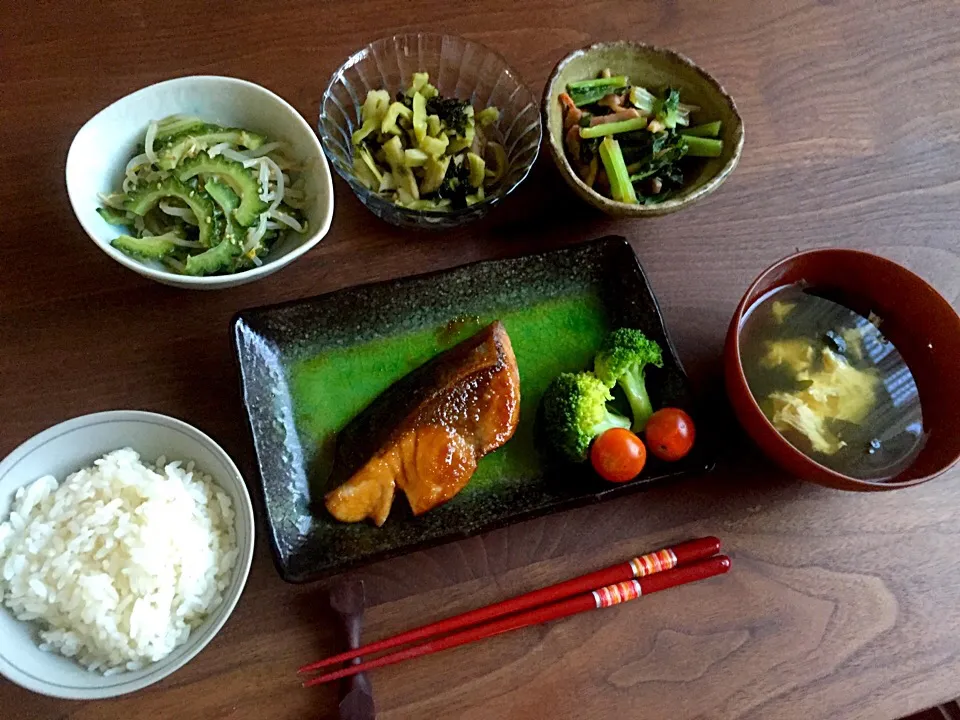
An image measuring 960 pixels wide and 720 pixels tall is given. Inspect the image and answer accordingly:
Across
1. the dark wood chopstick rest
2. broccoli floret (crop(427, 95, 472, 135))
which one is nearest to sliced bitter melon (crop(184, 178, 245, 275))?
broccoli floret (crop(427, 95, 472, 135))

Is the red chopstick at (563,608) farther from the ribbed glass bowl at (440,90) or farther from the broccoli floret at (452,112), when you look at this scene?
the broccoli floret at (452,112)

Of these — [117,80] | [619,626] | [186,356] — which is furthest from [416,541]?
[117,80]

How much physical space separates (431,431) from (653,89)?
108 centimetres

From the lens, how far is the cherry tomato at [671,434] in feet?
5.52

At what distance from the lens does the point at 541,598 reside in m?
1.62

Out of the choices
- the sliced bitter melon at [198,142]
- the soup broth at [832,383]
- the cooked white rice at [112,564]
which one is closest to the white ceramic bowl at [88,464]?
the cooked white rice at [112,564]

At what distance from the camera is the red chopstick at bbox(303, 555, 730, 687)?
1.54 m

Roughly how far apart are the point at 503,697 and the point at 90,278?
1.31 m

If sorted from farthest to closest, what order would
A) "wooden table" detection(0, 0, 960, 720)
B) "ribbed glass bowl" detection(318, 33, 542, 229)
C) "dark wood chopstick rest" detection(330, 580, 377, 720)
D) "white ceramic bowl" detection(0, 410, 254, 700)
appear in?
"ribbed glass bowl" detection(318, 33, 542, 229) → "wooden table" detection(0, 0, 960, 720) → "dark wood chopstick rest" detection(330, 580, 377, 720) → "white ceramic bowl" detection(0, 410, 254, 700)

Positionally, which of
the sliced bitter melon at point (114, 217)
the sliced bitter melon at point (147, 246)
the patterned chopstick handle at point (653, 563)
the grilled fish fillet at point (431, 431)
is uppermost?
the sliced bitter melon at point (114, 217)

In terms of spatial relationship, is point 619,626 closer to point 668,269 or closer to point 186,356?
point 668,269

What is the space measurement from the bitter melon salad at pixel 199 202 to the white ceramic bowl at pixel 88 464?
36cm

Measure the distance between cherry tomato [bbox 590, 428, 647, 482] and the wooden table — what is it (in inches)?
4.5

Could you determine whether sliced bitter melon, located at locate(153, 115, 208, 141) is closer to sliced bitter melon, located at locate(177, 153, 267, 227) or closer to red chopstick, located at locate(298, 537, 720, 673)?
sliced bitter melon, located at locate(177, 153, 267, 227)
